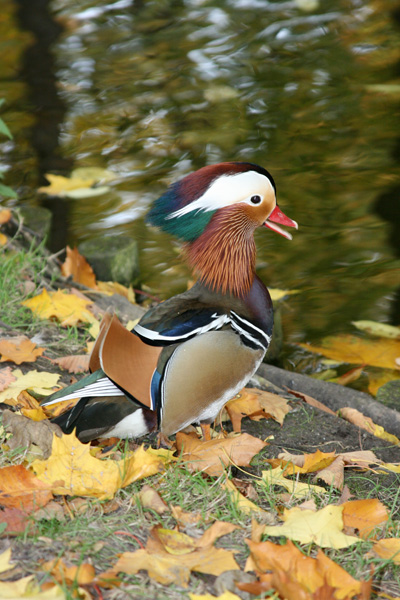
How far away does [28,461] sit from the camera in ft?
7.45

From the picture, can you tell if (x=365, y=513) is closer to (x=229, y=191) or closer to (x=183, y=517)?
(x=183, y=517)

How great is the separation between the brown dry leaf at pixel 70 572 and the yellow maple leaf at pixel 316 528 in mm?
488

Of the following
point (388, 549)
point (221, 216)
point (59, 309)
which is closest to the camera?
point (388, 549)

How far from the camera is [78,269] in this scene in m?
4.10

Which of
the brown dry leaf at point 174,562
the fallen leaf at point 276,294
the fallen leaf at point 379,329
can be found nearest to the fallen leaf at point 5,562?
the brown dry leaf at point 174,562

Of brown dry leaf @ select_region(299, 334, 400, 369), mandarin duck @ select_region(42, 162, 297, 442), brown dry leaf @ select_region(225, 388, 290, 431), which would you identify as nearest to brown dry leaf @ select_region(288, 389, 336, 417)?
brown dry leaf @ select_region(225, 388, 290, 431)

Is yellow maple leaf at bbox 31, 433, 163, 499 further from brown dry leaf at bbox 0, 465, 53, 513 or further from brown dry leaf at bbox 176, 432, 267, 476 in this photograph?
brown dry leaf at bbox 176, 432, 267, 476

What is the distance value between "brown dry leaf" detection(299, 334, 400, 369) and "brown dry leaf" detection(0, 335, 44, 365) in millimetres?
1687

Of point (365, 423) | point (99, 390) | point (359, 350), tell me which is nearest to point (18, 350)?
point (99, 390)

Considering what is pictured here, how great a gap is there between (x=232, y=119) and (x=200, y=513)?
4.56 meters

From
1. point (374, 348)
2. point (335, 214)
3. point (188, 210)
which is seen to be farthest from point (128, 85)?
point (188, 210)

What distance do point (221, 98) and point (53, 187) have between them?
1.90 m

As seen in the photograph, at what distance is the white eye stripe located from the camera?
2398 mm

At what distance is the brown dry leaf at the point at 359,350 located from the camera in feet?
12.9
